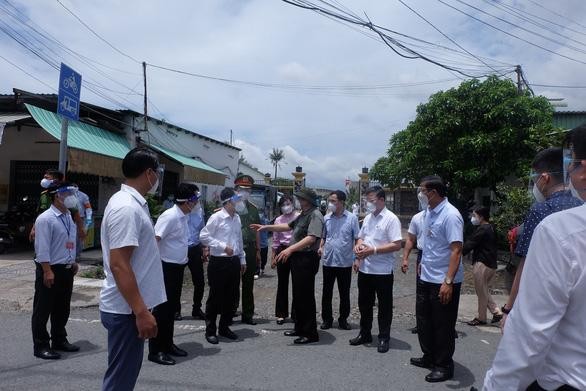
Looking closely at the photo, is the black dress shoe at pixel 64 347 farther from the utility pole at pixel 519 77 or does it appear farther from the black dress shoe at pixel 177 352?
the utility pole at pixel 519 77

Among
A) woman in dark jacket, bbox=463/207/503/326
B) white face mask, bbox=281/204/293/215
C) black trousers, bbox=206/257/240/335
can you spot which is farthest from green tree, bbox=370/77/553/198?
black trousers, bbox=206/257/240/335

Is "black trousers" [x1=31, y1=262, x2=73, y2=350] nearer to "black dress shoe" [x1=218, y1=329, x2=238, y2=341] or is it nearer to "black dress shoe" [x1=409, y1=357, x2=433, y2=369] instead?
"black dress shoe" [x1=218, y1=329, x2=238, y2=341]

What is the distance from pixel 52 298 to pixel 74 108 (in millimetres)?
4760

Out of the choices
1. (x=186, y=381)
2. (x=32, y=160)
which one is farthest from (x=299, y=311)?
(x=32, y=160)

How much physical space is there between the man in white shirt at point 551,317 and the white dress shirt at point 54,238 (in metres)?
4.62

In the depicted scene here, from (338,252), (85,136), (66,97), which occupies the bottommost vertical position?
(338,252)

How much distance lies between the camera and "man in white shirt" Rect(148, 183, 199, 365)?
4938 mm

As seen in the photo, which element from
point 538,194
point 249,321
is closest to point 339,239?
point 249,321

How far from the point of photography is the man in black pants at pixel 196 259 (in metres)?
6.86

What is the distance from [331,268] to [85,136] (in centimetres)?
945

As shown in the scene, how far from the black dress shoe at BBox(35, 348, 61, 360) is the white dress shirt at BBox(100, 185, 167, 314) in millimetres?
2549

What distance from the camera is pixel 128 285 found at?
8.70 feet

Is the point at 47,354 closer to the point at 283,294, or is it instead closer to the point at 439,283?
the point at 283,294

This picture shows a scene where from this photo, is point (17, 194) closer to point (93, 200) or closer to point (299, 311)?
point (93, 200)
